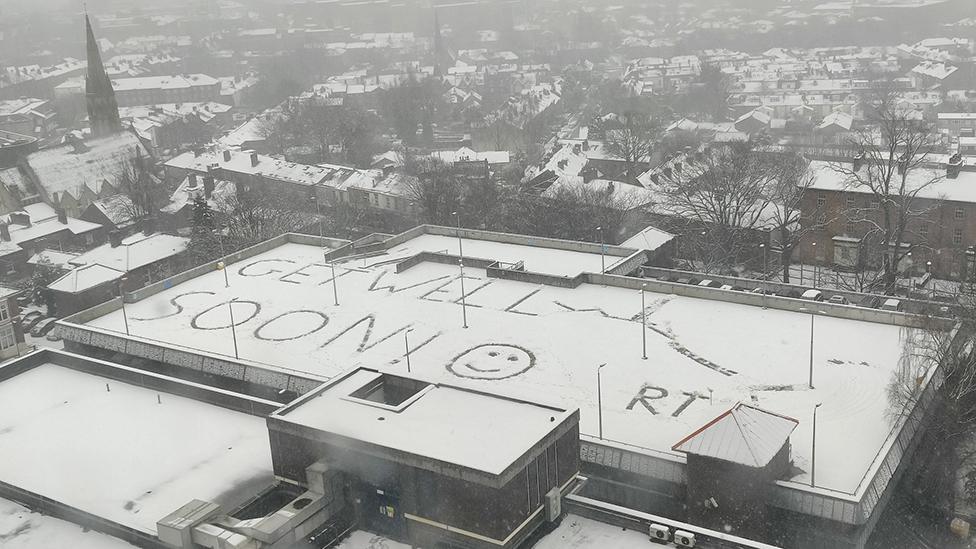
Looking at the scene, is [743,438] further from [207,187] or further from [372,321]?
[207,187]

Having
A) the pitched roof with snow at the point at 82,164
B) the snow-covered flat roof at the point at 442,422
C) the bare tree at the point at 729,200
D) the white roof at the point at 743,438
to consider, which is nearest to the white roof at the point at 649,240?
the bare tree at the point at 729,200

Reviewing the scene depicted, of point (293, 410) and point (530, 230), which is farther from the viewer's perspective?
point (530, 230)

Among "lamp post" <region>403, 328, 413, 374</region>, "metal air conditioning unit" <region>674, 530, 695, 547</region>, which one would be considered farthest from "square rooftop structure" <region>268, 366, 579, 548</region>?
"lamp post" <region>403, 328, 413, 374</region>

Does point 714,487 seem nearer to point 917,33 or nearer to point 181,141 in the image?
point 181,141

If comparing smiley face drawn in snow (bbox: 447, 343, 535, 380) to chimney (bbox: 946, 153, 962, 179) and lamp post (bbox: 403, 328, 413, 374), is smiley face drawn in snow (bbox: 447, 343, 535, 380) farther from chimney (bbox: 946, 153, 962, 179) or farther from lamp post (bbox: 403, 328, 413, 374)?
chimney (bbox: 946, 153, 962, 179)

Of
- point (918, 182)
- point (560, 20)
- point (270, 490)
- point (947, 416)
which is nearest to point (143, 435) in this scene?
point (270, 490)

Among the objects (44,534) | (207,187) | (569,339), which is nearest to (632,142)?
(207,187)
